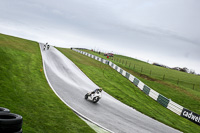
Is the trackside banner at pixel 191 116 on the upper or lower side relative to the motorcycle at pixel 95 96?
lower

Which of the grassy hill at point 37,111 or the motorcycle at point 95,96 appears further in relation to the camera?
the motorcycle at point 95,96

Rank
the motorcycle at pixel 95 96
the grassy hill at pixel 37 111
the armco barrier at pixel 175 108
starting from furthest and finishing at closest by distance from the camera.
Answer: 1. the armco barrier at pixel 175 108
2. the motorcycle at pixel 95 96
3. the grassy hill at pixel 37 111

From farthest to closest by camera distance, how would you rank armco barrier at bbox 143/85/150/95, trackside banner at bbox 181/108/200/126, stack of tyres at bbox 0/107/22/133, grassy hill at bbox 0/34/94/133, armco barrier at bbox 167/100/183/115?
armco barrier at bbox 143/85/150/95 < armco barrier at bbox 167/100/183/115 < trackside banner at bbox 181/108/200/126 < grassy hill at bbox 0/34/94/133 < stack of tyres at bbox 0/107/22/133

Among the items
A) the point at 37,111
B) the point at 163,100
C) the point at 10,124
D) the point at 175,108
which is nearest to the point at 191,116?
the point at 175,108

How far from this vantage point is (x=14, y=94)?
12117 millimetres

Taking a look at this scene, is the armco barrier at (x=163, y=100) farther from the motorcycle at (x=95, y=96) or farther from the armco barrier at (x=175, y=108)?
the motorcycle at (x=95, y=96)

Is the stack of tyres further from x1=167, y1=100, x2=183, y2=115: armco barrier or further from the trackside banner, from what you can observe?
x1=167, y1=100, x2=183, y2=115: armco barrier

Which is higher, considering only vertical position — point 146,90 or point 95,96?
point 146,90

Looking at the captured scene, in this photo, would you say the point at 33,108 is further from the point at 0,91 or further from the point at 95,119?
the point at 95,119

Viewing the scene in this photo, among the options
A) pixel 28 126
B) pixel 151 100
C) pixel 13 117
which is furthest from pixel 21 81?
pixel 151 100

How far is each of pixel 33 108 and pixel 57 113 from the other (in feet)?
4.18

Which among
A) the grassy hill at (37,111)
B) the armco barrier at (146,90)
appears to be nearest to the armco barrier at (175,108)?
the armco barrier at (146,90)

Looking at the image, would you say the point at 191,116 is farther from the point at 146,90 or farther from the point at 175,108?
the point at 146,90

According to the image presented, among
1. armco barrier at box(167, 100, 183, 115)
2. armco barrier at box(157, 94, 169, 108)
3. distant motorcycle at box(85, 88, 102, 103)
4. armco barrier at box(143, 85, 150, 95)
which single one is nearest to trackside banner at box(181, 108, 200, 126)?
armco barrier at box(167, 100, 183, 115)
